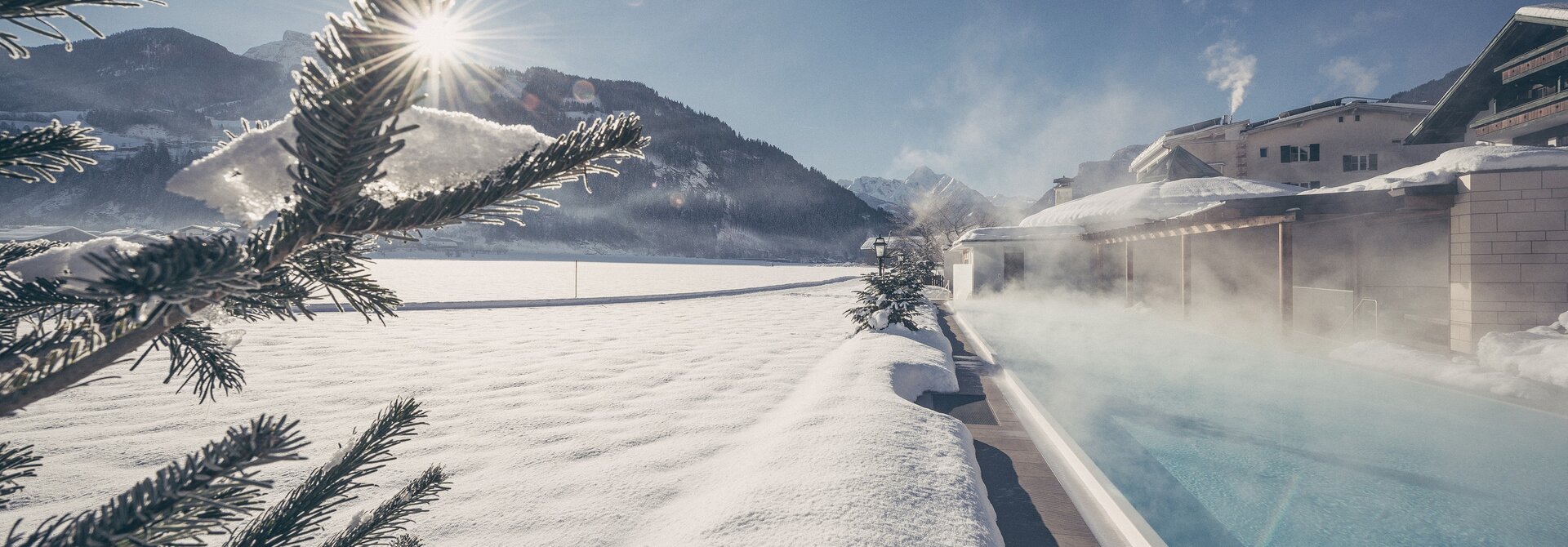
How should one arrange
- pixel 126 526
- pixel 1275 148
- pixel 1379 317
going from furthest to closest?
pixel 1275 148, pixel 1379 317, pixel 126 526

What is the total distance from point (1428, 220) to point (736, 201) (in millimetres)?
93168

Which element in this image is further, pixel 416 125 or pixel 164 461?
pixel 164 461

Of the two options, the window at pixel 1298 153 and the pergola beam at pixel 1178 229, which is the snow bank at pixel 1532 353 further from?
the window at pixel 1298 153

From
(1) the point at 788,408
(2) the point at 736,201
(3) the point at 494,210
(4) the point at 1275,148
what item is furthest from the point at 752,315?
(2) the point at 736,201

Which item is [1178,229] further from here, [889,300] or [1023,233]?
[889,300]

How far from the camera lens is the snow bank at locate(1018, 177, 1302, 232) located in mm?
11555

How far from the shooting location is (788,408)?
4.44 m

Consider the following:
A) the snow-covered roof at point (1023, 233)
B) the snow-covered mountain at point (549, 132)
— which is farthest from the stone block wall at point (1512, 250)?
the snow-covered mountain at point (549, 132)

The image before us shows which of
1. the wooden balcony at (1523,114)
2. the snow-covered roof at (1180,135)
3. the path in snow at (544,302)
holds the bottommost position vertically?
the path in snow at (544,302)

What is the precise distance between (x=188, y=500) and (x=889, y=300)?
7.06 metres

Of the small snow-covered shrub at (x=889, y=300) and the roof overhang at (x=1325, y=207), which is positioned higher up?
the roof overhang at (x=1325, y=207)

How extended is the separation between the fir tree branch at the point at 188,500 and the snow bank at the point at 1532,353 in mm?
10254

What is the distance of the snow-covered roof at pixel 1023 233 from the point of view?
47.7 feet

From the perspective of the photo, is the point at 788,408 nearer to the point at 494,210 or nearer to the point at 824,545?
the point at 824,545
